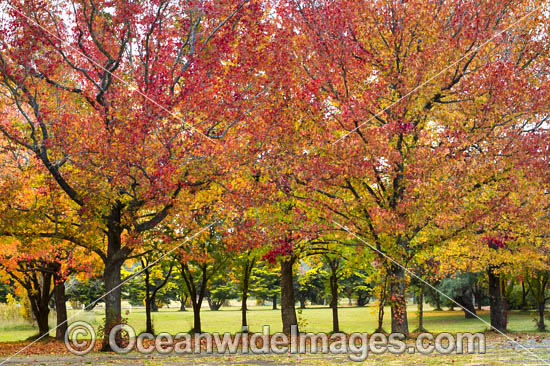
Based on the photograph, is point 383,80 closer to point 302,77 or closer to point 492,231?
point 302,77

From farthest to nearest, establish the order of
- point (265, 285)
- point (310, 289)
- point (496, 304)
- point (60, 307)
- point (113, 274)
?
1. point (310, 289)
2. point (265, 285)
3. point (496, 304)
4. point (60, 307)
5. point (113, 274)

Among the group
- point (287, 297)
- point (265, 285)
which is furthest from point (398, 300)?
point (265, 285)

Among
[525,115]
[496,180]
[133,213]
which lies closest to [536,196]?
[496,180]

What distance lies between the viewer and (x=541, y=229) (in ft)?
57.7

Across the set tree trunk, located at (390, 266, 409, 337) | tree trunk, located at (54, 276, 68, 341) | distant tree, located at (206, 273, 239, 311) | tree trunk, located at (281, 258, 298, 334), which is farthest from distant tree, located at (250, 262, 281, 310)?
tree trunk, located at (390, 266, 409, 337)

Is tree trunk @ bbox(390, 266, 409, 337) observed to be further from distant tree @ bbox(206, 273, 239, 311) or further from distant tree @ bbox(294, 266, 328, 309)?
distant tree @ bbox(206, 273, 239, 311)

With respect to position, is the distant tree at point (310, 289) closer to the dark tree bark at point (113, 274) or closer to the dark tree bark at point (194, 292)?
the dark tree bark at point (194, 292)

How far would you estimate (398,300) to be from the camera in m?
15.8

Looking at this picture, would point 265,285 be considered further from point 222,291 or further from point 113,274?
point 113,274

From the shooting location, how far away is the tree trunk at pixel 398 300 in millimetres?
15828

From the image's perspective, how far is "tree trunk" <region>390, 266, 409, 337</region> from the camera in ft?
51.9

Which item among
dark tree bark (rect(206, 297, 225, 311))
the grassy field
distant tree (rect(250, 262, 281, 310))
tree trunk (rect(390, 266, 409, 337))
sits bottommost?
dark tree bark (rect(206, 297, 225, 311))

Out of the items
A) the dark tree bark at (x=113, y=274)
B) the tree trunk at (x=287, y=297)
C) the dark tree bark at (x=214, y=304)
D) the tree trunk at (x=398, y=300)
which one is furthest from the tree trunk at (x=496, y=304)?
the dark tree bark at (x=214, y=304)

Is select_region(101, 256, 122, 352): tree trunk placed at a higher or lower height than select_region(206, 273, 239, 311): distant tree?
higher
